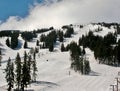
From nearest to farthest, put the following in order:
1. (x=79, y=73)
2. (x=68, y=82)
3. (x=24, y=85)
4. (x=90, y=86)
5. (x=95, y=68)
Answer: (x=24, y=85) < (x=90, y=86) < (x=68, y=82) < (x=79, y=73) < (x=95, y=68)

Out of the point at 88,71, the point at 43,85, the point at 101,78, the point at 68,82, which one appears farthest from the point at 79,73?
the point at 43,85

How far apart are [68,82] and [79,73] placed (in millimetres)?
29826

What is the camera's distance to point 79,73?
176 meters

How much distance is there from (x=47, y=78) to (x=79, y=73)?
82.9 feet

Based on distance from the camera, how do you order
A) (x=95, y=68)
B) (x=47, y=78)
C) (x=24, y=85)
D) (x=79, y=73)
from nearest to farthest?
1. (x=24, y=85)
2. (x=47, y=78)
3. (x=79, y=73)
4. (x=95, y=68)

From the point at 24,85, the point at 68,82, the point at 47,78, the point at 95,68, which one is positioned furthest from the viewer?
the point at 95,68

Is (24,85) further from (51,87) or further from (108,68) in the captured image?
(108,68)

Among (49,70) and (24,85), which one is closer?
(24,85)

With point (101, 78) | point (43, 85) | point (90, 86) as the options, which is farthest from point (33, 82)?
point (101, 78)

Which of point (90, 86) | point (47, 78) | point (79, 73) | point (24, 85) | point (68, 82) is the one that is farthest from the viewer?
point (79, 73)

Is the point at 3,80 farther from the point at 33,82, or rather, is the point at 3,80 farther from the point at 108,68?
the point at 108,68

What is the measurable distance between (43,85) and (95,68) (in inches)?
2649

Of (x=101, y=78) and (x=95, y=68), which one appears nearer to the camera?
(x=101, y=78)

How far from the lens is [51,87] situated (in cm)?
13200
